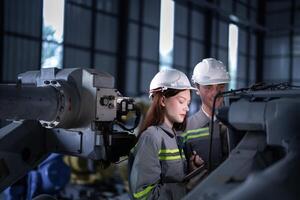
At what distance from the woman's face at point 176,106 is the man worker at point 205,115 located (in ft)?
1.14

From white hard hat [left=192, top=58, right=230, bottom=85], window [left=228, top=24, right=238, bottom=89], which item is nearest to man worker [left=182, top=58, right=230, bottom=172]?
white hard hat [left=192, top=58, right=230, bottom=85]

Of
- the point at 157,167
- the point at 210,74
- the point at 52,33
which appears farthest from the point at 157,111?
the point at 52,33

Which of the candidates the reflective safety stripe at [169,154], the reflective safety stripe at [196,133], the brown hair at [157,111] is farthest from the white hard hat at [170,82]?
the reflective safety stripe at [196,133]

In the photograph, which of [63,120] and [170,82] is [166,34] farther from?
[63,120]

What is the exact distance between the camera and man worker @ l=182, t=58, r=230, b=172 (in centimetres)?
248

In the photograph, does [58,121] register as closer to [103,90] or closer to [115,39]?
[103,90]

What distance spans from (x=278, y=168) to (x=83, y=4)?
9585mm

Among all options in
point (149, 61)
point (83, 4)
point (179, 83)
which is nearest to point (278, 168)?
point (179, 83)

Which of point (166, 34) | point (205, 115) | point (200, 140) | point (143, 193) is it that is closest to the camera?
point (143, 193)

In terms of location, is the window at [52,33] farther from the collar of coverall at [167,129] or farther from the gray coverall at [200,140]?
the collar of coverall at [167,129]

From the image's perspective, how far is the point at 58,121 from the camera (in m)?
1.86

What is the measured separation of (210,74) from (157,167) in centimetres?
141

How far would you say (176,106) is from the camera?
210 cm

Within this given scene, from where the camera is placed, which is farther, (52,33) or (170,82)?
(52,33)
